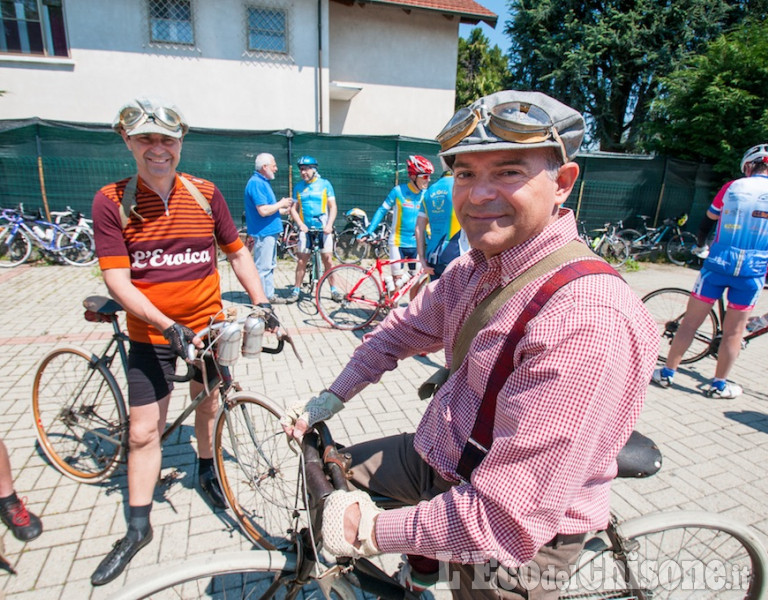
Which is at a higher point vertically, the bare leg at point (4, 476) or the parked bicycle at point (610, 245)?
the bare leg at point (4, 476)

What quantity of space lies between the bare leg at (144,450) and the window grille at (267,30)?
13207mm

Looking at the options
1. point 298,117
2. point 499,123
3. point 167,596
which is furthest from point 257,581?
point 298,117

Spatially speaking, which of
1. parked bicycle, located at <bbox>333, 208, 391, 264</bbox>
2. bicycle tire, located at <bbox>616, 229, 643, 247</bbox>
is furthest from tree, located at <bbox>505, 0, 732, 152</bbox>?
parked bicycle, located at <bbox>333, 208, 391, 264</bbox>

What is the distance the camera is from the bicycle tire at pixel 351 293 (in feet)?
20.4

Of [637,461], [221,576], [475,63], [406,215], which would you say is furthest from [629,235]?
[475,63]

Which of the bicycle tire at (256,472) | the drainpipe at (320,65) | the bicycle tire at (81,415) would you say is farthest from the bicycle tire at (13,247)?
the bicycle tire at (256,472)

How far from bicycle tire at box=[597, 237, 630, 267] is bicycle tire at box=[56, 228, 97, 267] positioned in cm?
1148

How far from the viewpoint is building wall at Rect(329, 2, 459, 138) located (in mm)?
14828

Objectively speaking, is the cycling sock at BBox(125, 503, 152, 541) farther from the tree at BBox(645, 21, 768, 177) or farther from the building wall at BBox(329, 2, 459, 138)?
the building wall at BBox(329, 2, 459, 138)

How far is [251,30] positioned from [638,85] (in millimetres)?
17098

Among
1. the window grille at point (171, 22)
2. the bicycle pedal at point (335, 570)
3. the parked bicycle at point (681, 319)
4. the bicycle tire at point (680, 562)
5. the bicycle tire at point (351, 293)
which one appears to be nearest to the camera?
the bicycle pedal at point (335, 570)

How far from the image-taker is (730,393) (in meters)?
4.44

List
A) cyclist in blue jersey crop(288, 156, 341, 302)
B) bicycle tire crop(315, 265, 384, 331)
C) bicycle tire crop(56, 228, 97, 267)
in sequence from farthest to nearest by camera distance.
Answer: bicycle tire crop(56, 228, 97, 267) < cyclist in blue jersey crop(288, 156, 341, 302) < bicycle tire crop(315, 265, 384, 331)

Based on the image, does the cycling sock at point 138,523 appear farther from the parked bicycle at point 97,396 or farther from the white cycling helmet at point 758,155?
the white cycling helmet at point 758,155
